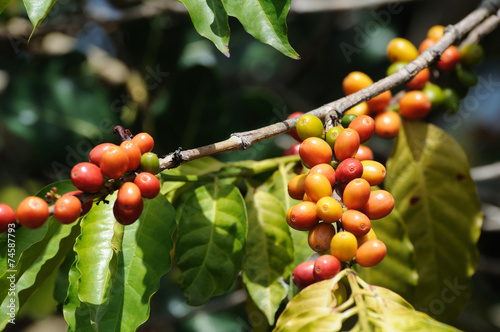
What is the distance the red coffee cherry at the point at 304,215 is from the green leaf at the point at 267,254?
0.32 meters

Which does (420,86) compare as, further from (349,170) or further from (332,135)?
(349,170)

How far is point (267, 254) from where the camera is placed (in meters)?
1.42

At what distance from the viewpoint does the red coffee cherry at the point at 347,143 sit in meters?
1.11

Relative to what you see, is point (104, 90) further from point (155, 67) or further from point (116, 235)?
point (116, 235)

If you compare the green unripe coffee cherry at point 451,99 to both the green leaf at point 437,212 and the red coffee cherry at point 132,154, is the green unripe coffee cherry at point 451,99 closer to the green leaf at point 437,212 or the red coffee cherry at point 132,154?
the green leaf at point 437,212

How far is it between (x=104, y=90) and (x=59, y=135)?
402 millimetres

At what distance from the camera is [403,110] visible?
1699 millimetres

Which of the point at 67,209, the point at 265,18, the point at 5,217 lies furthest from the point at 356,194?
the point at 5,217

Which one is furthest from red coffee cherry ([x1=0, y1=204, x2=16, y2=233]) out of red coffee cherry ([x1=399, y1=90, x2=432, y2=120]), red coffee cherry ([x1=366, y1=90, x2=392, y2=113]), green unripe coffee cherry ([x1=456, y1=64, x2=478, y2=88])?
green unripe coffee cherry ([x1=456, y1=64, x2=478, y2=88])

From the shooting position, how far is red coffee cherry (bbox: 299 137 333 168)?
45.3 inches

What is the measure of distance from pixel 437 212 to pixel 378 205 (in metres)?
0.66

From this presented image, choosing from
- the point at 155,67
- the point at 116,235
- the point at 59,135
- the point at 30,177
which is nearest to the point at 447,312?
the point at 116,235

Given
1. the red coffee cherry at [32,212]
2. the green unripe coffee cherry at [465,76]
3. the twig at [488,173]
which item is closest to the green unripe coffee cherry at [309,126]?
the red coffee cherry at [32,212]

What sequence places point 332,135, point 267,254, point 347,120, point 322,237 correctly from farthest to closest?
point 267,254 → point 347,120 → point 332,135 → point 322,237
